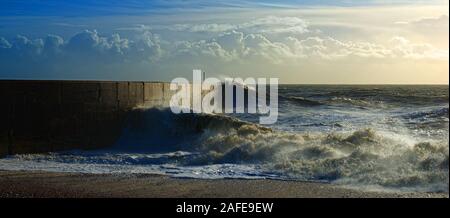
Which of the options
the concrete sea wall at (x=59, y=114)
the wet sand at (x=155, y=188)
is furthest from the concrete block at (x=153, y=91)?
the wet sand at (x=155, y=188)

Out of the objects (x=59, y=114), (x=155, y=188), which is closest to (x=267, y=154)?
(x=155, y=188)

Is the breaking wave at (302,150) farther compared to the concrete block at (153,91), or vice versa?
the concrete block at (153,91)

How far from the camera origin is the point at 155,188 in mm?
8414

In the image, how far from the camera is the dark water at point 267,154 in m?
9.33

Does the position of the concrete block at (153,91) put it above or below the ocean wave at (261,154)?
above

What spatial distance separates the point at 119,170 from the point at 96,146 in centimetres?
366

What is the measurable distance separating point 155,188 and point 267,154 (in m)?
3.68

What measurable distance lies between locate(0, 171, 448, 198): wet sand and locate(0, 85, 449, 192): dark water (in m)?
0.55

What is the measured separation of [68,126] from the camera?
44.5 feet

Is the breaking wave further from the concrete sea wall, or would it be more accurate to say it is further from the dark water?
the concrete sea wall

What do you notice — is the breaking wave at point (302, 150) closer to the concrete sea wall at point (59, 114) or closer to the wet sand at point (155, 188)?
the concrete sea wall at point (59, 114)

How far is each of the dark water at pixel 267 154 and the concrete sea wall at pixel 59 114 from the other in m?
0.46

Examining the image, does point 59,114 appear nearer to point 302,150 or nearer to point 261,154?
point 261,154

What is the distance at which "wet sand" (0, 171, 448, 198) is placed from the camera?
784 centimetres
